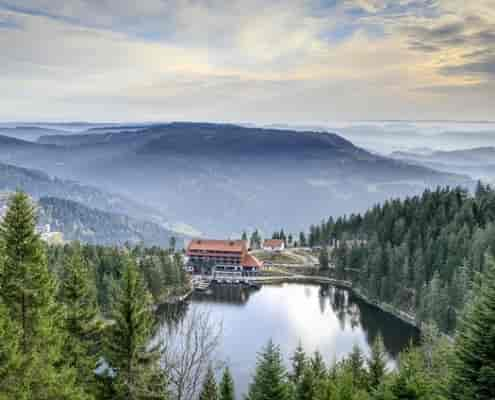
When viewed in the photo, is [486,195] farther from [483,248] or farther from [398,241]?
[483,248]

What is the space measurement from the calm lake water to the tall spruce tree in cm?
3105

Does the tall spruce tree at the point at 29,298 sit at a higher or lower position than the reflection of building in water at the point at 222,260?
higher

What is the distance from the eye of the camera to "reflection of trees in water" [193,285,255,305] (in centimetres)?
8236

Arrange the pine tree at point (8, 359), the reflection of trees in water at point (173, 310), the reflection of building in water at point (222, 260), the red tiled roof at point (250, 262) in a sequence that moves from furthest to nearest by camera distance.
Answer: the red tiled roof at point (250, 262) < the reflection of building in water at point (222, 260) < the reflection of trees in water at point (173, 310) < the pine tree at point (8, 359)

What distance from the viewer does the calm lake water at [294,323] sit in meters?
55.8

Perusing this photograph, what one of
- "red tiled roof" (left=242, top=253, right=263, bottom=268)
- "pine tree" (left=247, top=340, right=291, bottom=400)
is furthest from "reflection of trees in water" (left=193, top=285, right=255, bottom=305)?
"pine tree" (left=247, top=340, right=291, bottom=400)

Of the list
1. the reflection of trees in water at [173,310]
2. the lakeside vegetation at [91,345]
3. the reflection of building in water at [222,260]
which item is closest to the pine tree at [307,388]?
the lakeside vegetation at [91,345]

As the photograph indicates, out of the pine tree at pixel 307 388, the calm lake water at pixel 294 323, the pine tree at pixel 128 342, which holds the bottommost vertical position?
the calm lake water at pixel 294 323

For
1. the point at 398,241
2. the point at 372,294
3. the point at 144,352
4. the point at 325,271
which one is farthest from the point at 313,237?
the point at 144,352

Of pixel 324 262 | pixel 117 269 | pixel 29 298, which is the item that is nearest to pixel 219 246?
pixel 324 262

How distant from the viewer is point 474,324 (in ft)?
45.7

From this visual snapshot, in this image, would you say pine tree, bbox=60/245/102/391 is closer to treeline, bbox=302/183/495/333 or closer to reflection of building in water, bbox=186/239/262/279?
treeline, bbox=302/183/495/333

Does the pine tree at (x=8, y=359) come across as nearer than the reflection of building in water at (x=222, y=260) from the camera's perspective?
Yes

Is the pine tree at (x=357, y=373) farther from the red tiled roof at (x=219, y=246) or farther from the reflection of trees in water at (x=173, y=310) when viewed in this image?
the red tiled roof at (x=219, y=246)
